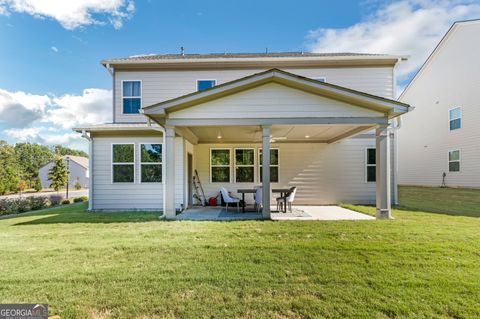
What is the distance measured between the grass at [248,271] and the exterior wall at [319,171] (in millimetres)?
4629

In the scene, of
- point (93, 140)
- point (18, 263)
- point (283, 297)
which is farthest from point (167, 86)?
point (283, 297)

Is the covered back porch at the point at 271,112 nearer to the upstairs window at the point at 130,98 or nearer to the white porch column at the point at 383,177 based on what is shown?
the white porch column at the point at 383,177

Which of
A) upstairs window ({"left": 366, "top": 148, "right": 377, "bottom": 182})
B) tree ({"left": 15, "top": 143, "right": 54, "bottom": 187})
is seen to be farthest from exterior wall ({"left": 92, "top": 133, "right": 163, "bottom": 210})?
tree ({"left": 15, "top": 143, "right": 54, "bottom": 187})

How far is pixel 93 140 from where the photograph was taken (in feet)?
31.2

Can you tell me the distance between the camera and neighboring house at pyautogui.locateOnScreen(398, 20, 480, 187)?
15.7 metres

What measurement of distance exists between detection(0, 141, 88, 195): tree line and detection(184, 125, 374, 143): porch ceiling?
28494 mm

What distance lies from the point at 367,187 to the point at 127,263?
990 cm

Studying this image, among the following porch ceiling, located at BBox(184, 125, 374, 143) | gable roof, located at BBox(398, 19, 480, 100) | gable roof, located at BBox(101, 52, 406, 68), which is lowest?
porch ceiling, located at BBox(184, 125, 374, 143)

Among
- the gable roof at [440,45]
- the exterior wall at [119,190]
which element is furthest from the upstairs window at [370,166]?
the gable roof at [440,45]

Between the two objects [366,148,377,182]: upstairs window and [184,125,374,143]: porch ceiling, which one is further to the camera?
[366,148,377,182]: upstairs window

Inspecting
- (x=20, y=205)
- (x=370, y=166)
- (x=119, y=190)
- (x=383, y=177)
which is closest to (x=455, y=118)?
(x=370, y=166)

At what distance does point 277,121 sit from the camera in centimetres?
738

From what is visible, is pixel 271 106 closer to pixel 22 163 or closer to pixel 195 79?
pixel 195 79

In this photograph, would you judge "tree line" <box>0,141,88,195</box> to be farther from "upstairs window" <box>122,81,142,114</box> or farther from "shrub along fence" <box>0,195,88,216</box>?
"upstairs window" <box>122,81,142,114</box>
